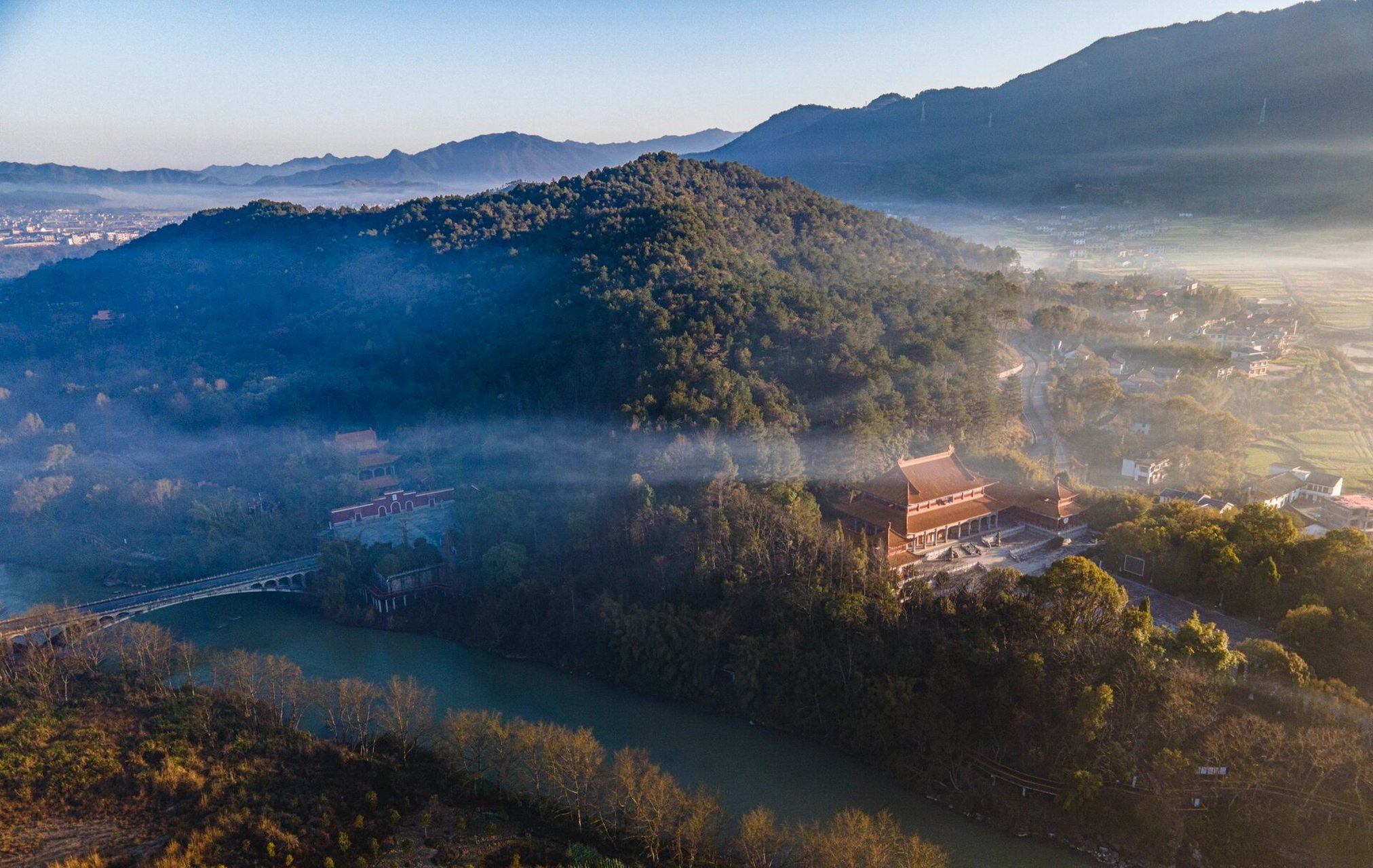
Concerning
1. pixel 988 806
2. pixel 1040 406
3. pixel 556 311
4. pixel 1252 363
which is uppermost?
pixel 556 311

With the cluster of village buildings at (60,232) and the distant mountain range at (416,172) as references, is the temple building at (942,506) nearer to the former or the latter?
the distant mountain range at (416,172)

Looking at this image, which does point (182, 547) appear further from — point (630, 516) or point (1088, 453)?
point (1088, 453)

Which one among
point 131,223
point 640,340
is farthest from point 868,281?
point 131,223

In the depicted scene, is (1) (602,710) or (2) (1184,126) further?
(2) (1184,126)

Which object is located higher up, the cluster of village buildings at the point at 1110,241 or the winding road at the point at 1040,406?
the cluster of village buildings at the point at 1110,241

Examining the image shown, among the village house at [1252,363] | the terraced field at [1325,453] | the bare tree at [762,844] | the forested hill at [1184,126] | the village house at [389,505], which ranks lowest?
the bare tree at [762,844]

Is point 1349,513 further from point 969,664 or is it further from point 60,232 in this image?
point 60,232

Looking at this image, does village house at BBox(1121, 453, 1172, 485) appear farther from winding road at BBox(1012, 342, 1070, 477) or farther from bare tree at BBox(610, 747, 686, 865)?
bare tree at BBox(610, 747, 686, 865)

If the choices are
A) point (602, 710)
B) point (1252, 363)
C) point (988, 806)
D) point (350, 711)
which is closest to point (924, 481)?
point (988, 806)

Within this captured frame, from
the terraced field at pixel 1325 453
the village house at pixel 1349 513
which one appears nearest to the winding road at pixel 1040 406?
the terraced field at pixel 1325 453
